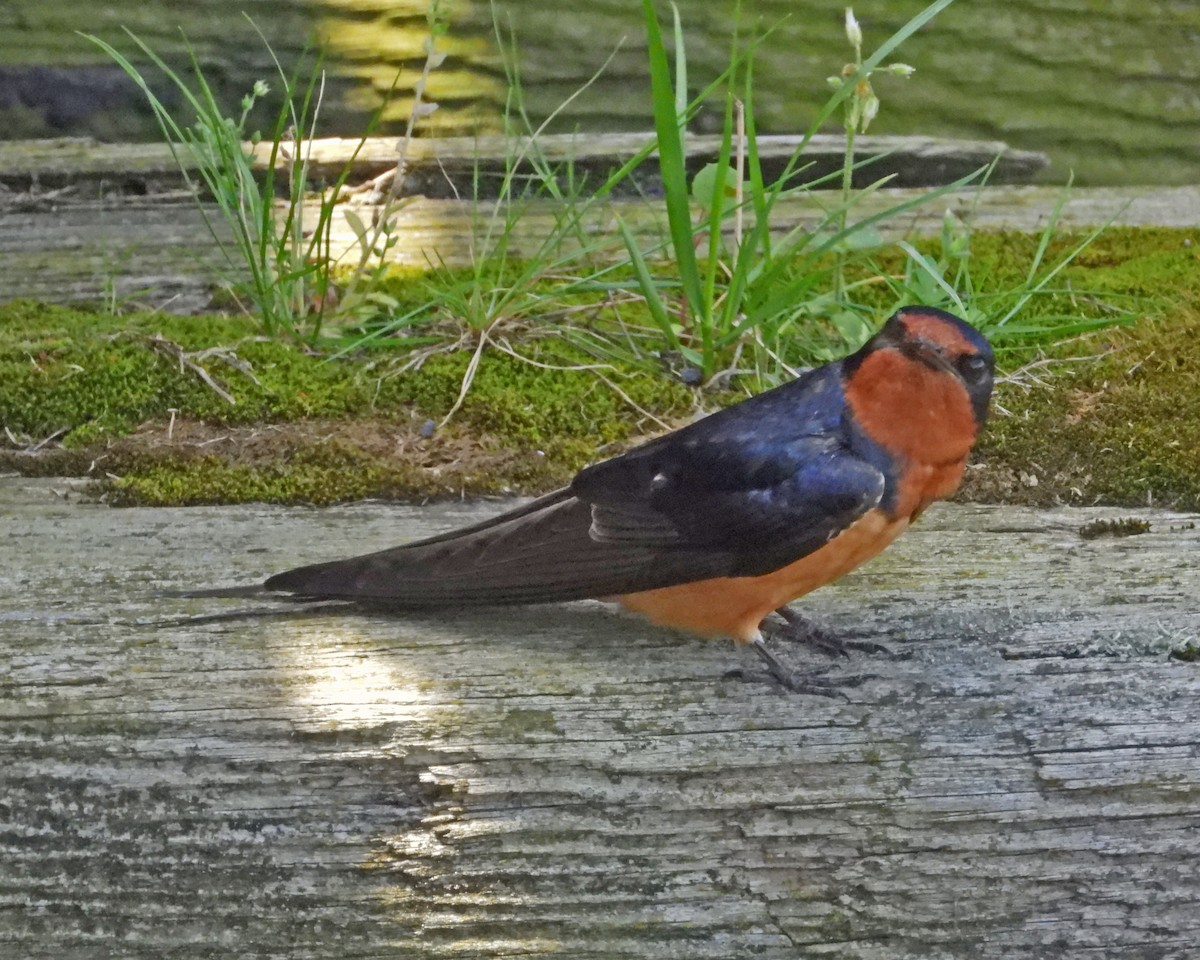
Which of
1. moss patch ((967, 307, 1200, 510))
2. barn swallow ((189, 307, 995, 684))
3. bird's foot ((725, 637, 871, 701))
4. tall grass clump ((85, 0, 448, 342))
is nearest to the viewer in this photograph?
bird's foot ((725, 637, 871, 701))

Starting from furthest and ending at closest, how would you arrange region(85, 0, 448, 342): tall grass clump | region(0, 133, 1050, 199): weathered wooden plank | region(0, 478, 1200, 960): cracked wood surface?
region(0, 133, 1050, 199): weathered wooden plank → region(85, 0, 448, 342): tall grass clump → region(0, 478, 1200, 960): cracked wood surface

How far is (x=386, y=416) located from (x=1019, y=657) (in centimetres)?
152

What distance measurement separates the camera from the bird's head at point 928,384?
2.24 metres

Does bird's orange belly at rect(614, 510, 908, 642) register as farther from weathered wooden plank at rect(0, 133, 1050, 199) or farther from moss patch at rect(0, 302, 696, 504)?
weathered wooden plank at rect(0, 133, 1050, 199)

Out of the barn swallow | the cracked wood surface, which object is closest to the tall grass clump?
the barn swallow

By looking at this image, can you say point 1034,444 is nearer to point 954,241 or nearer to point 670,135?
point 954,241

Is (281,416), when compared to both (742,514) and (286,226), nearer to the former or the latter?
(286,226)

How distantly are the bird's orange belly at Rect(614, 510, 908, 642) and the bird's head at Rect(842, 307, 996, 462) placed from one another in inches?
5.9

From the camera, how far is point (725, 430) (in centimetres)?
236

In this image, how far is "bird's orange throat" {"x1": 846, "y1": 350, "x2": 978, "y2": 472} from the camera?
225cm

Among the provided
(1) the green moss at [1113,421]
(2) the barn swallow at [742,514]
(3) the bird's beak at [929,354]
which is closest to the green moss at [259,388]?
(2) the barn swallow at [742,514]

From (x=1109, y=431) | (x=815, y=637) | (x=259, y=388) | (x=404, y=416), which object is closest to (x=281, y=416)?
(x=259, y=388)

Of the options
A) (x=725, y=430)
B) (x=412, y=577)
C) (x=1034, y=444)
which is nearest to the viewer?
(x=412, y=577)

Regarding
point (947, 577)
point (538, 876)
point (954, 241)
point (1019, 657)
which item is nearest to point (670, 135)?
point (954, 241)
